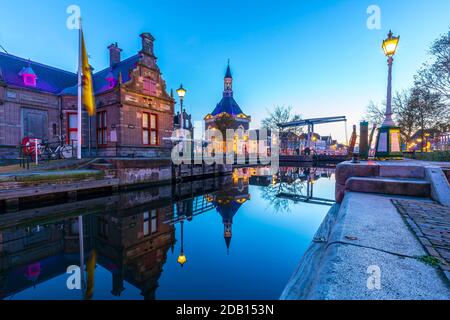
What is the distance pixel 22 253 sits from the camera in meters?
4.38

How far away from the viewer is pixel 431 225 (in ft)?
9.75

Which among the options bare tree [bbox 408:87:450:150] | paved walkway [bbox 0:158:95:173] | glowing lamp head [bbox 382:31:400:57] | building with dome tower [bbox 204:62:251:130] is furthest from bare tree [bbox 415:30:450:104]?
building with dome tower [bbox 204:62:251:130]

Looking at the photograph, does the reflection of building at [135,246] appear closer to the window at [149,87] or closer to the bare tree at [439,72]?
the window at [149,87]

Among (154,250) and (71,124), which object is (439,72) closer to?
(154,250)

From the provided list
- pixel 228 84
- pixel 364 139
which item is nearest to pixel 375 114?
pixel 364 139

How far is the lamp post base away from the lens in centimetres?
858

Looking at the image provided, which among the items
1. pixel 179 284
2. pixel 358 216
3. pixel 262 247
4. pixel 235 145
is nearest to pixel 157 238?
pixel 179 284

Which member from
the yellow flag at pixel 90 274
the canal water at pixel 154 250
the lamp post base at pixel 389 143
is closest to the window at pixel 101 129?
the canal water at pixel 154 250

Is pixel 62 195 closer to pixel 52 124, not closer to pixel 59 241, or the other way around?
pixel 59 241

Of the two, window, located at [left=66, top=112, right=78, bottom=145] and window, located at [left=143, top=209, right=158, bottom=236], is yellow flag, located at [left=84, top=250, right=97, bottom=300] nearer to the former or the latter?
window, located at [left=143, top=209, right=158, bottom=236]

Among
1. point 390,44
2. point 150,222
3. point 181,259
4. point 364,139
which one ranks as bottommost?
point 181,259

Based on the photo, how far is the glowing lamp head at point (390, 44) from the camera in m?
7.94

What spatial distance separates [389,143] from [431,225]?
23.9 ft
